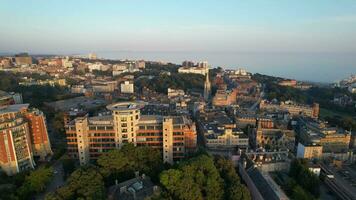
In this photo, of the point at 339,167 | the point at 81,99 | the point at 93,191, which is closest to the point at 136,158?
the point at 93,191

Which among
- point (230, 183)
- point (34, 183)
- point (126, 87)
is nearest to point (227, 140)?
point (230, 183)

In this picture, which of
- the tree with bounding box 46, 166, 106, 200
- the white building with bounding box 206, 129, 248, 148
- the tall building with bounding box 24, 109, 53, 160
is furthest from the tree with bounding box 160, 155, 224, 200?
the tall building with bounding box 24, 109, 53, 160

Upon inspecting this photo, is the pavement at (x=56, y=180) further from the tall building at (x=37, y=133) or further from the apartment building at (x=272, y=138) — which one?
the apartment building at (x=272, y=138)

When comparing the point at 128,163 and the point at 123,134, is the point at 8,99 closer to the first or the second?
the point at 123,134

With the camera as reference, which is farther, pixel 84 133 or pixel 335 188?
pixel 84 133

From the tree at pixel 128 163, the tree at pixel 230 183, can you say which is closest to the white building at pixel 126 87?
the tree at pixel 128 163

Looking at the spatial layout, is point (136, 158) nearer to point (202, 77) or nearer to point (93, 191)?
point (93, 191)
